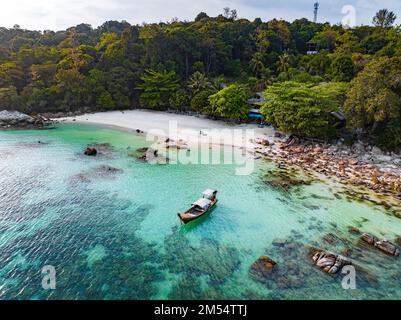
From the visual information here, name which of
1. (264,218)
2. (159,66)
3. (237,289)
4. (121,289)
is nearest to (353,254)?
(264,218)

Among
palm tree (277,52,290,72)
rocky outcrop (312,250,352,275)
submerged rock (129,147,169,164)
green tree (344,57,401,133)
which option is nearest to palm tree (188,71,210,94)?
palm tree (277,52,290,72)

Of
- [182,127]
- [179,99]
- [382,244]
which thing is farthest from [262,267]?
[179,99]

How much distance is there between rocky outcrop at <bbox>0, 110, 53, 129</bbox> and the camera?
4519 cm

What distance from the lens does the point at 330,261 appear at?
50.8 feet

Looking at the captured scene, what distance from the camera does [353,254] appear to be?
652 inches

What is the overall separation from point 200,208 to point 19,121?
42197 mm

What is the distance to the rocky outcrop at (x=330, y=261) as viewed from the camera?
15.0 m

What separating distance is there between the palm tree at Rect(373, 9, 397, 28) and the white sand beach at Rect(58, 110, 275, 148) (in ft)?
207

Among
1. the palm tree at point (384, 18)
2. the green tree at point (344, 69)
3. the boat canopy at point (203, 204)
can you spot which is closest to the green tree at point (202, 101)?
the green tree at point (344, 69)

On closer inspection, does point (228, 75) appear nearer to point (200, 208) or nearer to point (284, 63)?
point (284, 63)

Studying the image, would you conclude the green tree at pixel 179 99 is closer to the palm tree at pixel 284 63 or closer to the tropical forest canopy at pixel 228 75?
the tropical forest canopy at pixel 228 75

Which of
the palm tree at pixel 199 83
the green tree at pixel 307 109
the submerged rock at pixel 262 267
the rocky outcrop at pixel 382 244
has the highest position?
the palm tree at pixel 199 83

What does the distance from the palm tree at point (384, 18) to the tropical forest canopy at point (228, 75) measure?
10.4 inches

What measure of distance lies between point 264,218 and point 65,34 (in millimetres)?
91016
